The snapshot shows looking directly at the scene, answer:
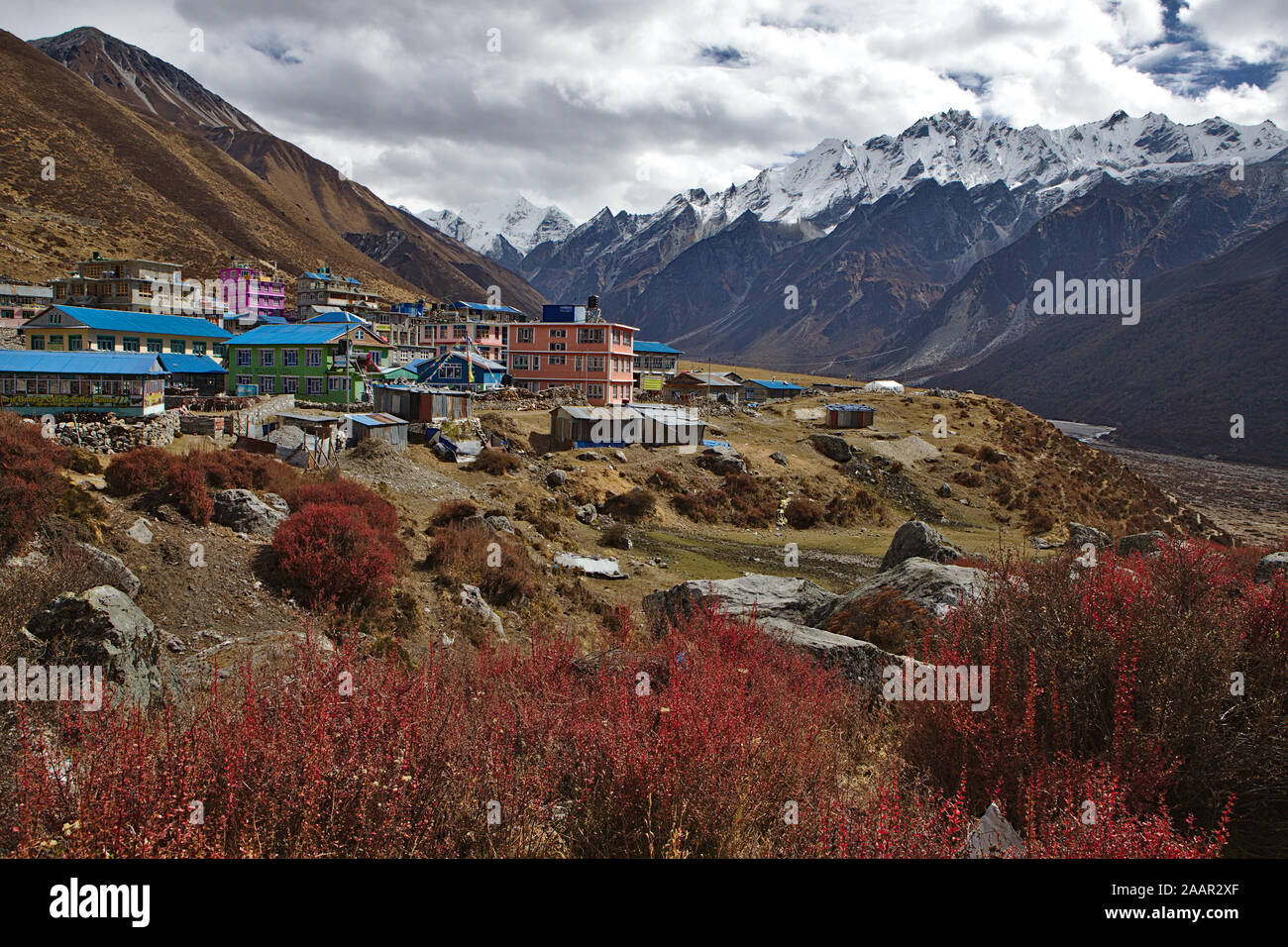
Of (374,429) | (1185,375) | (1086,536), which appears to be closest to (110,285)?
(374,429)

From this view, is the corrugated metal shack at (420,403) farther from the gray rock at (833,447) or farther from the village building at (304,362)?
the gray rock at (833,447)

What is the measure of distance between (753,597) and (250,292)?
9965 centimetres

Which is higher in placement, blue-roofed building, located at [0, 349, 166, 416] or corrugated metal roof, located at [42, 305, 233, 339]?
corrugated metal roof, located at [42, 305, 233, 339]

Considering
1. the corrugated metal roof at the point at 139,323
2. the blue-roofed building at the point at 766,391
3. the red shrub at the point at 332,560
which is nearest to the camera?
the red shrub at the point at 332,560

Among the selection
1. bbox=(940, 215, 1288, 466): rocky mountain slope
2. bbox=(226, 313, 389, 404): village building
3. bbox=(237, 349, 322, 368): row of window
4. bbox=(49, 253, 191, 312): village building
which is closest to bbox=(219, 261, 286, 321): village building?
bbox=(49, 253, 191, 312): village building

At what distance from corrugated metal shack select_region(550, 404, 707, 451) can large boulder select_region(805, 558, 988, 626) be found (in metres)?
30.5

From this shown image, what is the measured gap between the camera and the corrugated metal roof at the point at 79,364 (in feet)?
104

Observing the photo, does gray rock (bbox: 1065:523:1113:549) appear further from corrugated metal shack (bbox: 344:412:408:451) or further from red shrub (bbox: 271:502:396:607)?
corrugated metal shack (bbox: 344:412:408:451)

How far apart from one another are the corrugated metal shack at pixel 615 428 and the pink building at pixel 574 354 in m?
15.3

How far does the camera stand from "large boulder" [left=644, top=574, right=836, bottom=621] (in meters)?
13.8

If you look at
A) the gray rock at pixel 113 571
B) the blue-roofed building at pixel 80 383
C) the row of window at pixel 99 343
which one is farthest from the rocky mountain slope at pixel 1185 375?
the row of window at pixel 99 343

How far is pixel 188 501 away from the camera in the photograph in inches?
715

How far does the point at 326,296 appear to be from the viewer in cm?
10275
